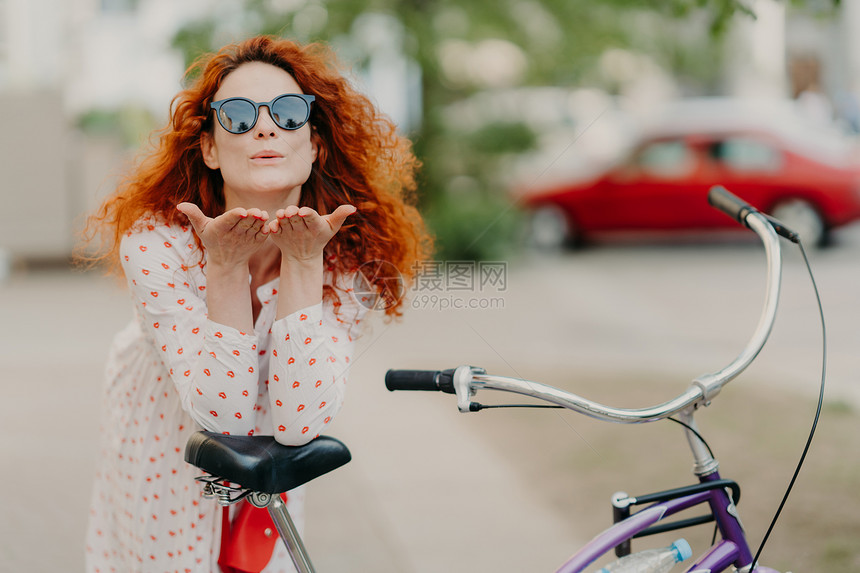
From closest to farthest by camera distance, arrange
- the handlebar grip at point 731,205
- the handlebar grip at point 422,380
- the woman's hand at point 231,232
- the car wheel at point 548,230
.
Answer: the woman's hand at point 231,232, the handlebar grip at point 422,380, the handlebar grip at point 731,205, the car wheel at point 548,230

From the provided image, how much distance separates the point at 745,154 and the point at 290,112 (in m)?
11.1

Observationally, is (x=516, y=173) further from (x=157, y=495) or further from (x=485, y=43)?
(x=157, y=495)

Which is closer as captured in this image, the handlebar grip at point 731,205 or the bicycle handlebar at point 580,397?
the bicycle handlebar at point 580,397

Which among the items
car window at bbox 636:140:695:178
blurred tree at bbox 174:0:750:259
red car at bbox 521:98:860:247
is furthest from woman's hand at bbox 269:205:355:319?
car window at bbox 636:140:695:178

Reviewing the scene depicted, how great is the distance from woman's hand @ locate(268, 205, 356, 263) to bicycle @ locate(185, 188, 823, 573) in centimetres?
29

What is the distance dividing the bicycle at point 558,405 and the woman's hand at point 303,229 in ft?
0.95

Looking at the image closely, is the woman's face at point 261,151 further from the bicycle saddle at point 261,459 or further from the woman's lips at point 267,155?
the bicycle saddle at point 261,459

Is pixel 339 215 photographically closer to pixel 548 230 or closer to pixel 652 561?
pixel 652 561

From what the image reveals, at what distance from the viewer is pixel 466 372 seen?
1.65m

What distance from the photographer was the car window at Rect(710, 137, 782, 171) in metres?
11.8

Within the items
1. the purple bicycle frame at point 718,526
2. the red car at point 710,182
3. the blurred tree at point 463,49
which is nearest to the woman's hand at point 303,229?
the purple bicycle frame at point 718,526

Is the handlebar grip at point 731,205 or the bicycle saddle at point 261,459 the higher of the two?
the handlebar grip at point 731,205

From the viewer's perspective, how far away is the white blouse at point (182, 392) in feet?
5.59

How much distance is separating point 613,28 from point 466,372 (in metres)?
10.7
